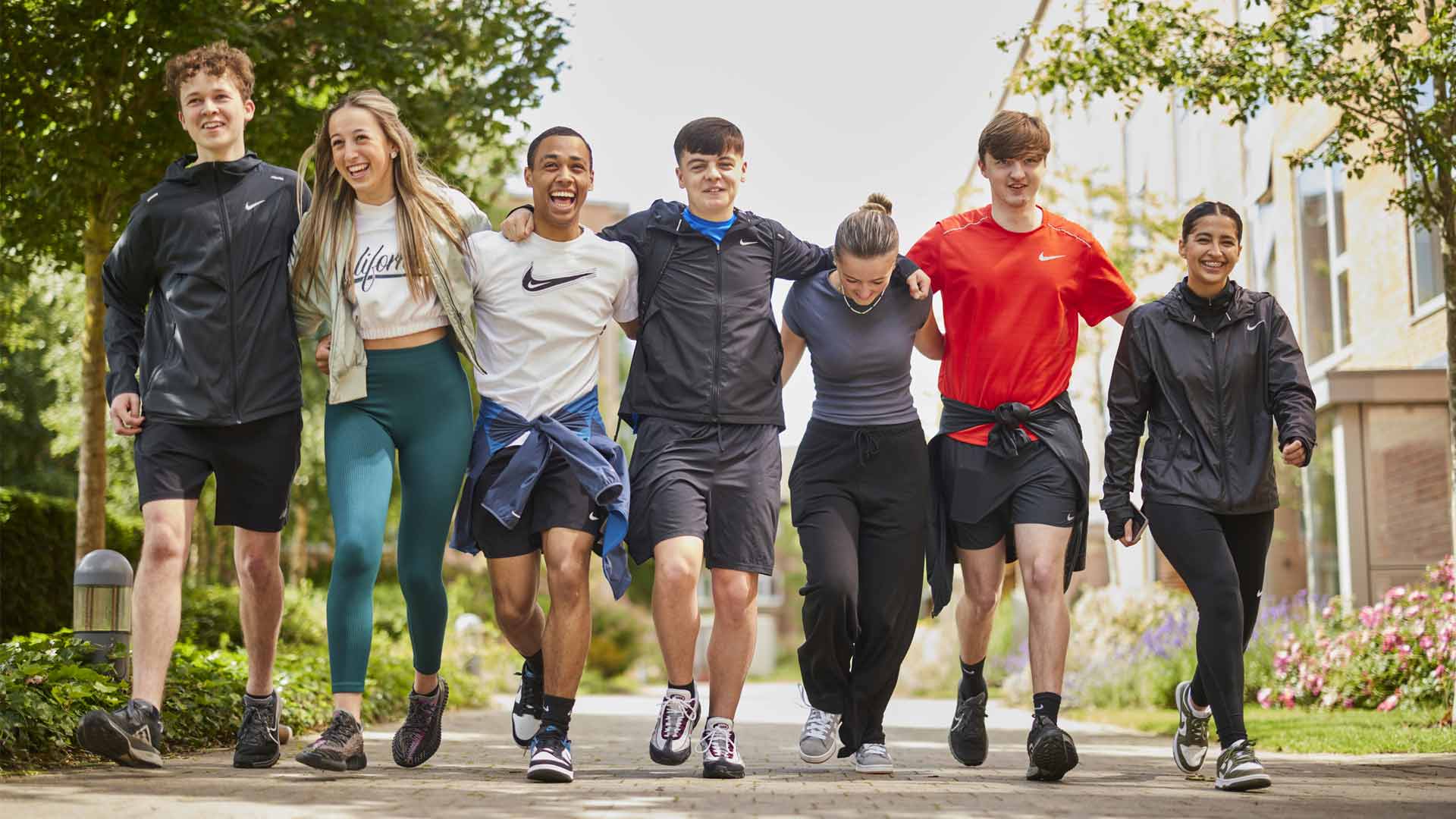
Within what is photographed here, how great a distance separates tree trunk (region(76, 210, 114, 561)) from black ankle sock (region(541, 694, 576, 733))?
6810 mm

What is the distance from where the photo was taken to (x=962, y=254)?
665cm

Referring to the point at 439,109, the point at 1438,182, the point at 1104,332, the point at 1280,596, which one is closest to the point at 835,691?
Answer: the point at 1438,182

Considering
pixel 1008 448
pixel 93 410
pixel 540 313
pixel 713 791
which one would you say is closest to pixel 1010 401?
pixel 1008 448

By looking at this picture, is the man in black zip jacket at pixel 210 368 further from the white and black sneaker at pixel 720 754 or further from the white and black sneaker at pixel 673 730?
the white and black sneaker at pixel 720 754

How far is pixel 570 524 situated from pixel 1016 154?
2.31 m

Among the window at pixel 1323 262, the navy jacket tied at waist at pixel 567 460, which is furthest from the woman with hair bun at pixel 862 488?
the window at pixel 1323 262

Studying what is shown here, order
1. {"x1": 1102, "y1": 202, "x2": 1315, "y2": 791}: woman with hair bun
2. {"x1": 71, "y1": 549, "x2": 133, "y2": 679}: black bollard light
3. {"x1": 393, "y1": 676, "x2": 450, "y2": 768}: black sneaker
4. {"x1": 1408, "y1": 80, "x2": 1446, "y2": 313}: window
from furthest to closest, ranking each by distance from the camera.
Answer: {"x1": 1408, "y1": 80, "x2": 1446, "y2": 313}: window
{"x1": 71, "y1": 549, "x2": 133, "y2": 679}: black bollard light
{"x1": 393, "y1": 676, "x2": 450, "y2": 768}: black sneaker
{"x1": 1102, "y1": 202, "x2": 1315, "y2": 791}: woman with hair bun

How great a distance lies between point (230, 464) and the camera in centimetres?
595

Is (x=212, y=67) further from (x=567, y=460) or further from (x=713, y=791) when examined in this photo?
(x=713, y=791)

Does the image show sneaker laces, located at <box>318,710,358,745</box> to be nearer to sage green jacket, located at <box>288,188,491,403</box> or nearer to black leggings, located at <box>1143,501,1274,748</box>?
sage green jacket, located at <box>288,188,491,403</box>

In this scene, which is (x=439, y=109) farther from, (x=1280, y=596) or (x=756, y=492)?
(x=1280, y=596)

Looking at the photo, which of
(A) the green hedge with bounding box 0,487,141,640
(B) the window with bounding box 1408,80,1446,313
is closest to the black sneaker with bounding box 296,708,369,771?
(A) the green hedge with bounding box 0,487,141,640

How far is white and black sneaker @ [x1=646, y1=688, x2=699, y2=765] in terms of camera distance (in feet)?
19.9

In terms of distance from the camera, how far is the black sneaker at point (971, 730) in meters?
6.66
